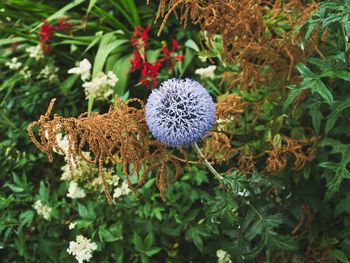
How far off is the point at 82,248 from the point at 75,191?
8.6 inches

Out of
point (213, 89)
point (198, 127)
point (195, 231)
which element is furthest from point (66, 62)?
point (198, 127)

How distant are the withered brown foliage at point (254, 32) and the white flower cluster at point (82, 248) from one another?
2.44 feet

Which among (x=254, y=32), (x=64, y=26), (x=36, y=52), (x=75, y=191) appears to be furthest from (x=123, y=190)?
(x=64, y=26)

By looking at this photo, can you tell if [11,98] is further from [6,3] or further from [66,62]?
[6,3]

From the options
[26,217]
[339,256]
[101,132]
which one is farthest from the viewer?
[26,217]

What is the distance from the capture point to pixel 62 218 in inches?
73.8

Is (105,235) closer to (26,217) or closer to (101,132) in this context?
(26,217)

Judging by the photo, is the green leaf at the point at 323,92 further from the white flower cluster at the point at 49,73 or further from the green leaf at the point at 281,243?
the white flower cluster at the point at 49,73

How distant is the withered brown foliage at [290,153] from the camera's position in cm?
175

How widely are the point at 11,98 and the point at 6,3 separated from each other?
0.49 metres

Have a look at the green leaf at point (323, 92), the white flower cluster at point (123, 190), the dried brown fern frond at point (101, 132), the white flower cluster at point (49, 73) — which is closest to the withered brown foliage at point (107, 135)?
the dried brown fern frond at point (101, 132)

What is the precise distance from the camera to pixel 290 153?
Result: 73.3 inches

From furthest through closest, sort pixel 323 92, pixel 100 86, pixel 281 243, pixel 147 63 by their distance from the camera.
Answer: pixel 147 63
pixel 100 86
pixel 281 243
pixel 323 92

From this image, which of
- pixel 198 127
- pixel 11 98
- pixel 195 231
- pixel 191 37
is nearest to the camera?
pixel 198 127
